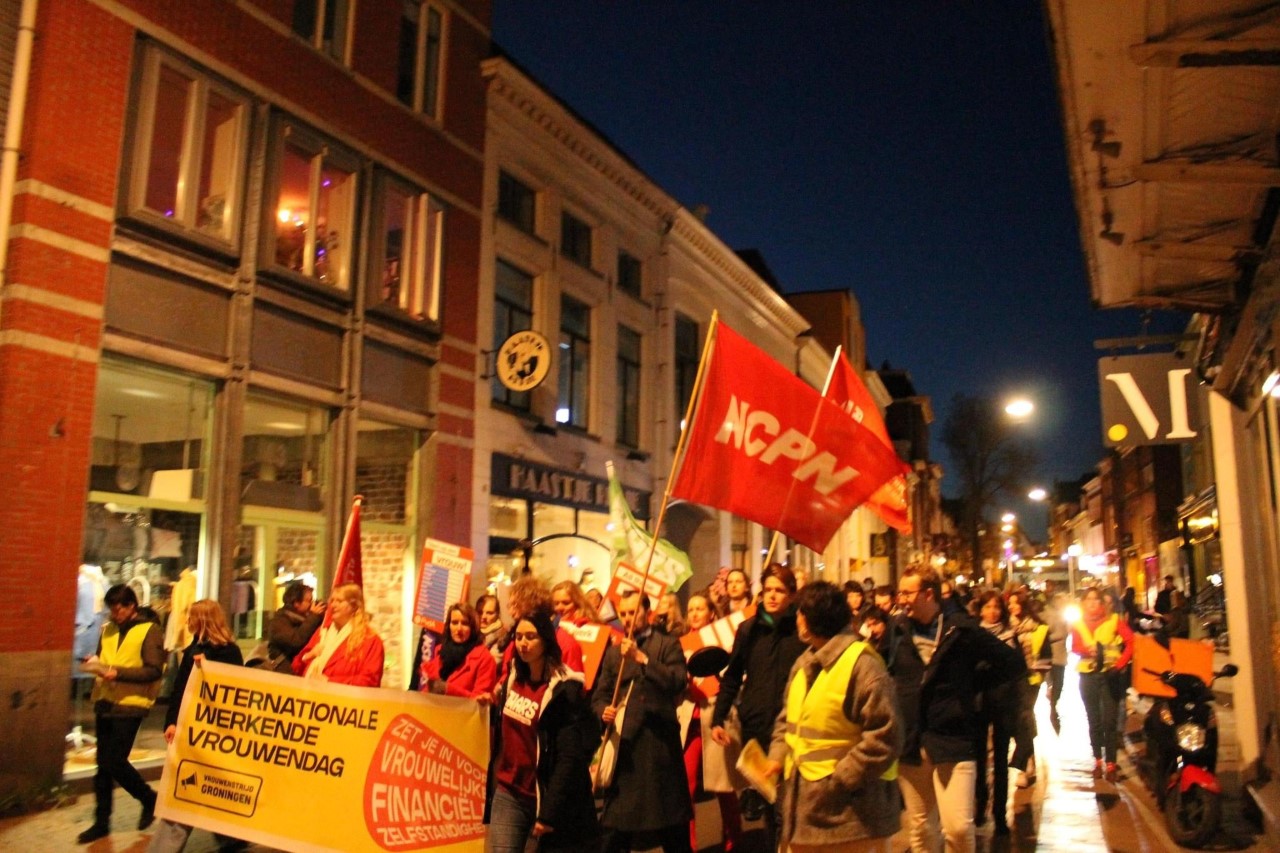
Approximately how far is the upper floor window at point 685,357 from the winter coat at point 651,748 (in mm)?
18827

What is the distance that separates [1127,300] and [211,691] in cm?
851

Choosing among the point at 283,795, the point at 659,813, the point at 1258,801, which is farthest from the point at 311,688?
the point at 1258,801

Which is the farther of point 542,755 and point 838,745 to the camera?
point 542,755

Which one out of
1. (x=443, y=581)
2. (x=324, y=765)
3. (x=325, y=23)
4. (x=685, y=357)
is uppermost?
(x=325, y=23)

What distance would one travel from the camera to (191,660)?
291 inches

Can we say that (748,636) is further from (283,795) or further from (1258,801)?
(1258,801)

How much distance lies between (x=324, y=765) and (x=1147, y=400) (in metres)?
8.86

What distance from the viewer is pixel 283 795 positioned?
6.49 m

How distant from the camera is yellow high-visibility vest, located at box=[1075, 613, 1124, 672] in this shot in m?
10.9

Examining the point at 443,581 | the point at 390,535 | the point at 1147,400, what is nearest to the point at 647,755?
the point at 443,581

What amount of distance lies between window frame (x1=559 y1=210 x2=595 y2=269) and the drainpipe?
10781 mm

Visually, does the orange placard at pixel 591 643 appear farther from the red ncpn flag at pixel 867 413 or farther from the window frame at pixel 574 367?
the window frame at pixel 574 367

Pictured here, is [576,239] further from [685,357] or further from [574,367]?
[685,357]

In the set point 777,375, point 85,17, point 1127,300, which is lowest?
point 777,375
